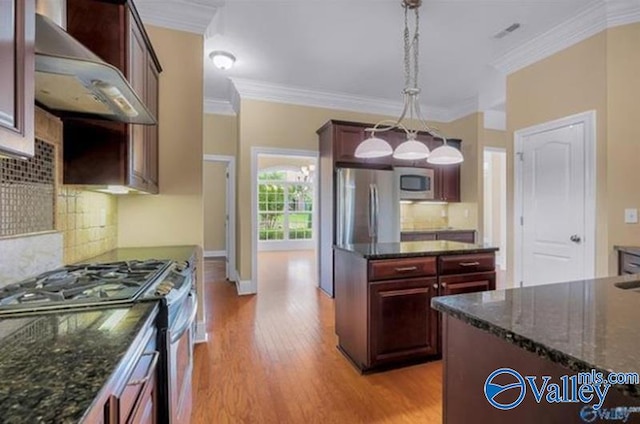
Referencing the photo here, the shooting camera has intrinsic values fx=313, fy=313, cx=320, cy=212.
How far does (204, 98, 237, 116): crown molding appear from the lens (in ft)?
16.6

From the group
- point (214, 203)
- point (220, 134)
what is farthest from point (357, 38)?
point (214, 203)

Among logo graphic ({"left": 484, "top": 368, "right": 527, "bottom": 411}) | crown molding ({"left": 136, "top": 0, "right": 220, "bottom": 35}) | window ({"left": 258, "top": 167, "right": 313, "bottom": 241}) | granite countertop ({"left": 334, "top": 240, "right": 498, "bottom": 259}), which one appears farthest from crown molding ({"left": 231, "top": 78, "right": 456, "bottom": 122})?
window ({"left": 258, "top": 167, "right": 313, "bottom": 241})

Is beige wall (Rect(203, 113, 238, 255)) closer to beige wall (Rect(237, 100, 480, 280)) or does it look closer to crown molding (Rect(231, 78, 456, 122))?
beige wall (Rect(237, 100, 480, 280))

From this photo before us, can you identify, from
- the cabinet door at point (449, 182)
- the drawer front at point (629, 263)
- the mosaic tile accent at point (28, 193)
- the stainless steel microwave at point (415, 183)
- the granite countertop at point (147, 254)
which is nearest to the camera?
the mosaic tile accent at point (28, 193)

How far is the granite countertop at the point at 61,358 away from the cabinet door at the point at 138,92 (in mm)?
1050

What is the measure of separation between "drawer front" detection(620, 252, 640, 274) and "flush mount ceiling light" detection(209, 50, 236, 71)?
4.24 metres

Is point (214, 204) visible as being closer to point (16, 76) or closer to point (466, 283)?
point (466, 283)

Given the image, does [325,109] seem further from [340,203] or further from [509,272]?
[509,272]

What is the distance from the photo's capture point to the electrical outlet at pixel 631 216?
265 centimetres

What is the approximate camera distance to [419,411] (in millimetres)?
1910

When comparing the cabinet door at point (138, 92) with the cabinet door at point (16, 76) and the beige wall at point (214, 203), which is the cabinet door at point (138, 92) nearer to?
the cabinet door at point (16, 76)

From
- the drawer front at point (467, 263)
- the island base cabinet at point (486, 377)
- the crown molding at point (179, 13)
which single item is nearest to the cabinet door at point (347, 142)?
the crown molding at point (179, 13)

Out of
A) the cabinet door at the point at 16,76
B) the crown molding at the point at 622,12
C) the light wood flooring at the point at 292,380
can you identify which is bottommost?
the light wood flooring at the point at 292,380

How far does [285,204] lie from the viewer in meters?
9.44
